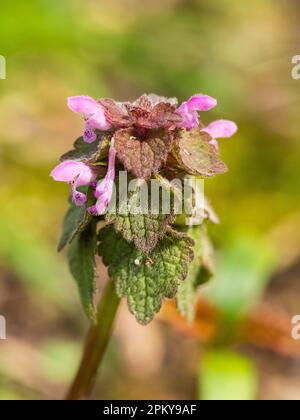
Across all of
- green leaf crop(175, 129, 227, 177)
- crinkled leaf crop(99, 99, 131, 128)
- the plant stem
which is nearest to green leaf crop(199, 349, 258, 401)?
the plant stem

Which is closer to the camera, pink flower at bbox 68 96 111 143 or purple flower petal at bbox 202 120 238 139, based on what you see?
pink flower at bbox 68 96 111 143

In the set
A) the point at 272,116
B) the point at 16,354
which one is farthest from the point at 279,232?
the point at 16,354

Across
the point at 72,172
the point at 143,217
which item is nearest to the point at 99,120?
the point at 72,172

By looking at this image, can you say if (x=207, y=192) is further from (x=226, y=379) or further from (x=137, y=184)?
(x=137, y=184)

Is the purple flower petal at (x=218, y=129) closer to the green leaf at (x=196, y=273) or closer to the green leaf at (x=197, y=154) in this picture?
the green leaf at (x=197, y=154)

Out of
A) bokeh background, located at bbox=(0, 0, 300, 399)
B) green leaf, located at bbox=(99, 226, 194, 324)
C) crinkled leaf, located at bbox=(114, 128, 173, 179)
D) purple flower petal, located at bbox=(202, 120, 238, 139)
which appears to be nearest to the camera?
crinkled leaf, located at bbox=(114, 128, 173, 179)

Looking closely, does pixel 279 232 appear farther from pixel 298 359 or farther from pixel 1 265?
pixel 1 265

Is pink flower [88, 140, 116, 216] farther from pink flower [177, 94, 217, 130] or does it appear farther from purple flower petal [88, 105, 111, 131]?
pink flower [177, 94, 217, 130]
